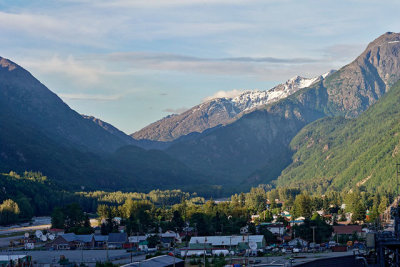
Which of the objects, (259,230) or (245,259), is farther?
(259,230)

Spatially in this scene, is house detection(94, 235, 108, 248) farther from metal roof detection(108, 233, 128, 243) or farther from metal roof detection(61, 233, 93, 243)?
metal roof detection(108, 233, 128, 243)

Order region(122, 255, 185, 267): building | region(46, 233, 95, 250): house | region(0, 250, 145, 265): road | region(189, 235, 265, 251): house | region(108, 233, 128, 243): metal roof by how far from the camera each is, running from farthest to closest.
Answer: region(108, 233, 128, 243): metal roof, region(46, 233, 95, 250): house, region(189, 235, 265, 251): house, region(0, 250, 145, 265): road, region(122, 255, 185, 267): building

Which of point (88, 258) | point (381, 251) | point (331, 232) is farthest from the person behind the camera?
point (331, 232)

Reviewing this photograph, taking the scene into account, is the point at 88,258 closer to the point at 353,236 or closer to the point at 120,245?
the point at 120,245

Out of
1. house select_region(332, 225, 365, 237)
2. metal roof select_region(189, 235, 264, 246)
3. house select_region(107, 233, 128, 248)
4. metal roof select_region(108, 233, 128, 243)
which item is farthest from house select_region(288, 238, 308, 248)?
metal roof select_region(108, 233, 128, 243)

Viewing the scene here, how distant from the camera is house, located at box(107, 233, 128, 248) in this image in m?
192

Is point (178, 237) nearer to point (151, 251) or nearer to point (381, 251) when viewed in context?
point (151, 251)

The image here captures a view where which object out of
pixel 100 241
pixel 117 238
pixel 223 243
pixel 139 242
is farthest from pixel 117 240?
pixel 223 243

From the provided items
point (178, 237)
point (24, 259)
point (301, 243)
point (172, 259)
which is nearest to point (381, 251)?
point (172, 259)

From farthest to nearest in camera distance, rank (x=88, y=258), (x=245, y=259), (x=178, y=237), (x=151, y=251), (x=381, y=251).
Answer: (x=178, y=237) < (x=151, y=251) < (x=88, y=258) < (x=245, y=259) < (x=381, y=251)

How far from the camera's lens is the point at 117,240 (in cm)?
19362

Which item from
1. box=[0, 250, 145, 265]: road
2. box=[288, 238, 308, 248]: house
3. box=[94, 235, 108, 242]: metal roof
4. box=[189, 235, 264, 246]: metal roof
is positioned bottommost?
box=[0, 250, 145, 265]: road

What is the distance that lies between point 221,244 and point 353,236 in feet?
103

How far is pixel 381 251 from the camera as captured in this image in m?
60.5
